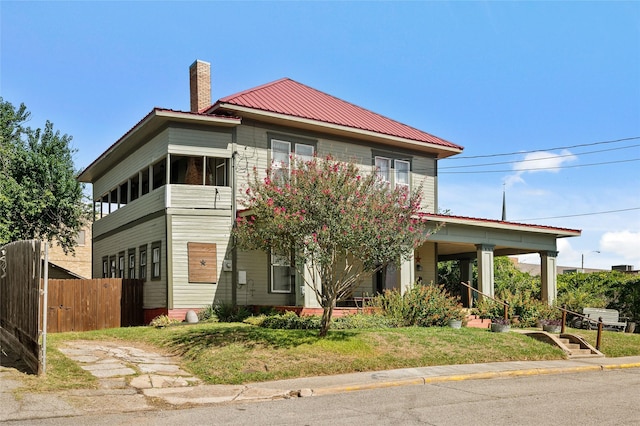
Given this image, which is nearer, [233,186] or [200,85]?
[233,186]

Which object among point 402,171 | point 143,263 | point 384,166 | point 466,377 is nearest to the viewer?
point 466,377

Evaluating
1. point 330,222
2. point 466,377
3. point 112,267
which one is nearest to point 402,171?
point 330,222

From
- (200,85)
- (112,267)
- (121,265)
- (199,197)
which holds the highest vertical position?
(200,85)

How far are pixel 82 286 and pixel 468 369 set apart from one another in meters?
13.7

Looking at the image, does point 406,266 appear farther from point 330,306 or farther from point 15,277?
point 15,277

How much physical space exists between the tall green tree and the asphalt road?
25.3 metres

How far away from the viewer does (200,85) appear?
81.8 feet

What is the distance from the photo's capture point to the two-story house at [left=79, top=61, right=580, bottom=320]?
70.8ft

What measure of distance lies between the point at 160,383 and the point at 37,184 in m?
25.6

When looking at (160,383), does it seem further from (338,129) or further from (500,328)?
(338,129)

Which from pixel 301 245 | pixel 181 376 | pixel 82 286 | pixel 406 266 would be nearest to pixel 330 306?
pixel 301 245

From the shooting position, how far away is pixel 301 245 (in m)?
14.5

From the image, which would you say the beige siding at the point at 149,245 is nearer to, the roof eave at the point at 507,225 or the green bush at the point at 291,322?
the green bush at the point at 291,322

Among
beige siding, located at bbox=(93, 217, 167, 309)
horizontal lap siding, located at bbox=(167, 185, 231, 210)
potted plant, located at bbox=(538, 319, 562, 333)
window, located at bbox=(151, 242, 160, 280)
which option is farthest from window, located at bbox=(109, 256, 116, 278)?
potted plant, located at bbox=(538, 319, 562, 333)
